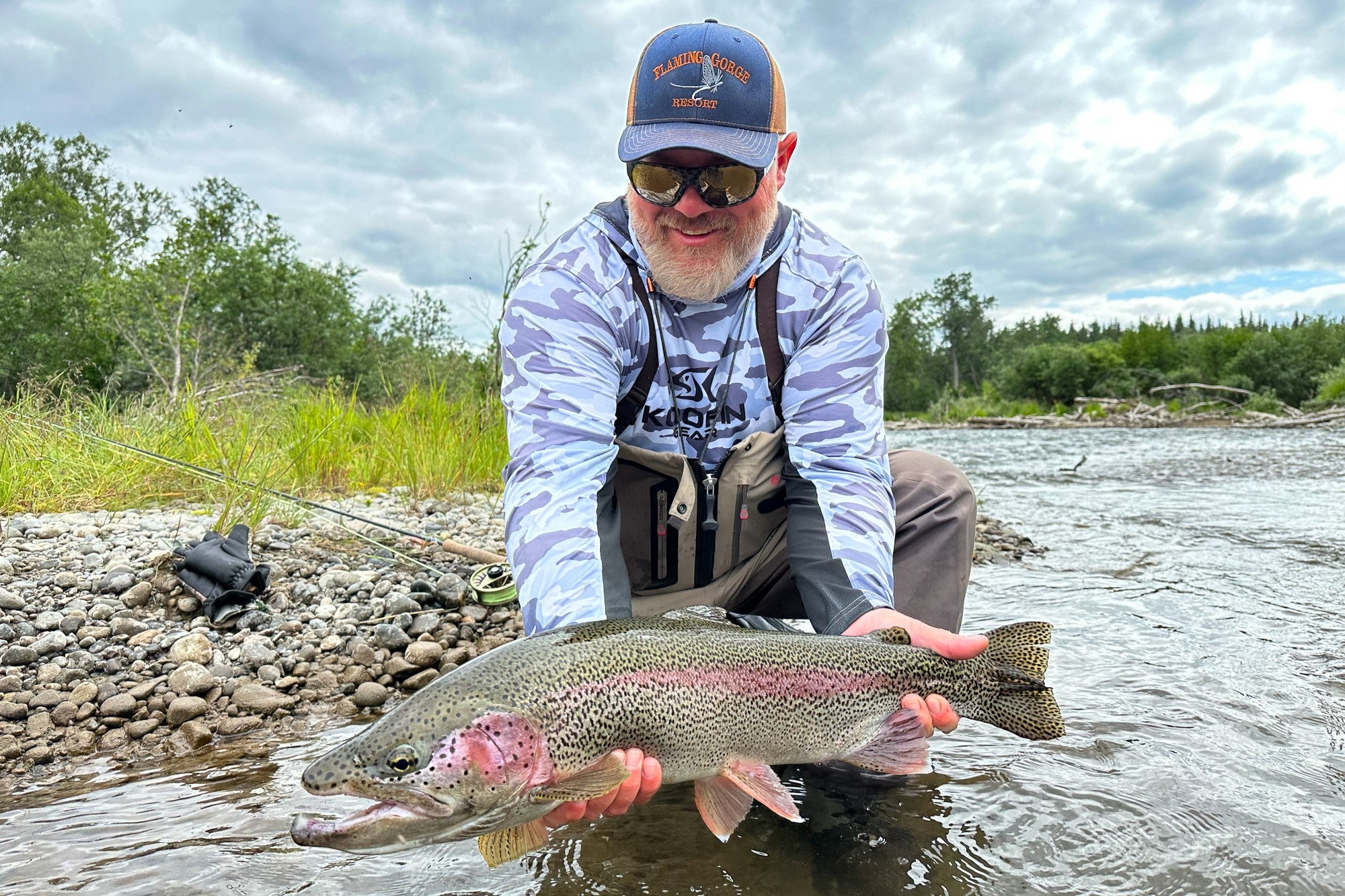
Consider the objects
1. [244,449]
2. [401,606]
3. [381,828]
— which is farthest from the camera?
[244,449]

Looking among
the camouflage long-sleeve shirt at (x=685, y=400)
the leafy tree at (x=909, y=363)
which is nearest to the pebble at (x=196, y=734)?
the camouflage long-sleeve shirt at (x=685, y=400)

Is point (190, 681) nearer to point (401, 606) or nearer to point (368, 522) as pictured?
point (401, 606)

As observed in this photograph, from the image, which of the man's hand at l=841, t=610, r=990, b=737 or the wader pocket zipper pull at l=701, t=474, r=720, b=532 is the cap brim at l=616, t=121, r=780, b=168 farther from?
the man's hand at l=841, t=610, r=990, b=737

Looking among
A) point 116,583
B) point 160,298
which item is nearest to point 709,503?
point 116,583

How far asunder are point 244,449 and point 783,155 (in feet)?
16.1

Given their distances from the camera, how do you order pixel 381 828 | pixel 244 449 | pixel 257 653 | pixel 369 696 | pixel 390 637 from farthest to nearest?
pixel 244 449, pixel 390 637, pixel 257 653, pixel 369 696, pixel 381 828

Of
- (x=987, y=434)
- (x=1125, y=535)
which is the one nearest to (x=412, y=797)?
(x=1125, y=535)

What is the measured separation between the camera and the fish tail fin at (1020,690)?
2.55 m

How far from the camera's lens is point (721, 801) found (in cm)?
227

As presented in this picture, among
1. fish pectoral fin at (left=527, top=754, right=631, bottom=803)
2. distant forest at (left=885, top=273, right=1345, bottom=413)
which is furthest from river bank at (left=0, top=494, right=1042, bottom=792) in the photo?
distant forest at (left=885, top=273, right=1345, bottom=413)

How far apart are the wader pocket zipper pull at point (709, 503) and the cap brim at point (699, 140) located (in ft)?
3.69

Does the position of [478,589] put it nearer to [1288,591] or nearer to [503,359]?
[503,359]

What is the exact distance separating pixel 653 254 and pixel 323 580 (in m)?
2.82

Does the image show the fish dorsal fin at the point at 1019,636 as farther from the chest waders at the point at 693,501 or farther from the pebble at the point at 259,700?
the pebble at the point at 259,700
